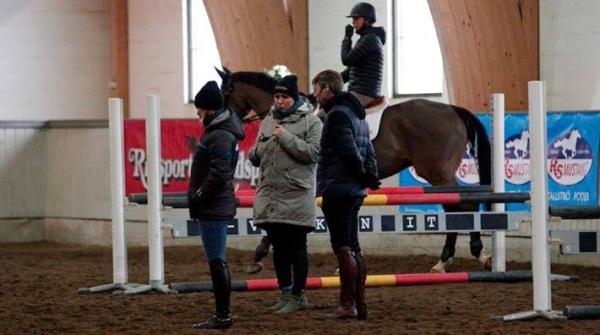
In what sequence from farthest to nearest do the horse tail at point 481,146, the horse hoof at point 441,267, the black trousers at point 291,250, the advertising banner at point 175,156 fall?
the advertising banner at point 175,156 < the horse tail at point 481,146 < the horse hoof at point 441,267 < the black trousers at point 291,250

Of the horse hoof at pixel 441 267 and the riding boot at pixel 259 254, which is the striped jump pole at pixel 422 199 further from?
the riding boot at pixel 259 254

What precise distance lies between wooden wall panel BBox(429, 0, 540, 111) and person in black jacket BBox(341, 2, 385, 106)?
379cm

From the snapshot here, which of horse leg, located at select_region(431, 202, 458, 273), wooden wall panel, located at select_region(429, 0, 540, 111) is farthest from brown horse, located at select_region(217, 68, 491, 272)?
wooden wall panel, located at select_region(429, 0, 540, 111)

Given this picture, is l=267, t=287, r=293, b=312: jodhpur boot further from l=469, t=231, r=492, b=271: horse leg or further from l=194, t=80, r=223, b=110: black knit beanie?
l=469, t=231, r=492, b=271: horse leg

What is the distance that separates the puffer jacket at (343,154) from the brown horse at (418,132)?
12.3 ft

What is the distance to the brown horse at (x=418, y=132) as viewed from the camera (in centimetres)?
1212

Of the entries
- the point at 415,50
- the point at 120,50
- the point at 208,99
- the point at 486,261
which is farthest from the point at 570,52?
the point at 120,50

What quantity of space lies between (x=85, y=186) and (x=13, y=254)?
156cm

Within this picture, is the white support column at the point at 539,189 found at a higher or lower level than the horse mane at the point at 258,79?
lower

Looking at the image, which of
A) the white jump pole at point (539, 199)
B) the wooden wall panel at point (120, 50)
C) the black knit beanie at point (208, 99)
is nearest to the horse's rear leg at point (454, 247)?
the white jump pole at point (539, 199)

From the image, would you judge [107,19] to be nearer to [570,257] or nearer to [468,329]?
[570,257]

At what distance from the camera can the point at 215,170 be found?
797 cm

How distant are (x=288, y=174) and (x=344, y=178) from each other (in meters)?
0.43

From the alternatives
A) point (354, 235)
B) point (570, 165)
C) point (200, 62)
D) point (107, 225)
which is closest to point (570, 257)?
point (570, 165)
